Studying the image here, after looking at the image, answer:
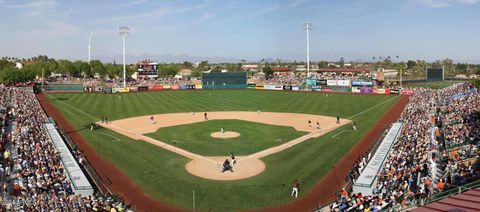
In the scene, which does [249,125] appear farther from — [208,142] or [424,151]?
[424,151]

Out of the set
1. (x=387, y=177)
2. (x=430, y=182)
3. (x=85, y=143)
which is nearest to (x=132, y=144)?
(x=85, y=143)

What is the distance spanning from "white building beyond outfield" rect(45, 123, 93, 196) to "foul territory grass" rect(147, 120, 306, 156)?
782cm

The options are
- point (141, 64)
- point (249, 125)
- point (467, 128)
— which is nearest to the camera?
point (467, 128)

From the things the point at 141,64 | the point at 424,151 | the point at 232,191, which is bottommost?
the point at 232,191

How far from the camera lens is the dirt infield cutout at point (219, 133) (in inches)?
982

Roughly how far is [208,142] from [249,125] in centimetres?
902

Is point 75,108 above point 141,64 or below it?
below

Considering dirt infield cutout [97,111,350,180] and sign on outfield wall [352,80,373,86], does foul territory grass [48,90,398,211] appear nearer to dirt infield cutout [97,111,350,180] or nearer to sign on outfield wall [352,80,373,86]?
dirt infield cutout [97,111,350,180]

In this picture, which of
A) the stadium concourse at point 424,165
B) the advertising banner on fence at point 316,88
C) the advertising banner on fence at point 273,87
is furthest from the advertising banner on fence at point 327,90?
the stadium concourse at point 424,165

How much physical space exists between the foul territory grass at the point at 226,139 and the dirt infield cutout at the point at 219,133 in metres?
0.92

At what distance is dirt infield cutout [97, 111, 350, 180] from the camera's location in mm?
24953

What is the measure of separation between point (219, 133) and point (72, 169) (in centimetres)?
1488

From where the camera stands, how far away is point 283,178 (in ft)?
77.0

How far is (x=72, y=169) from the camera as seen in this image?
23.7m
